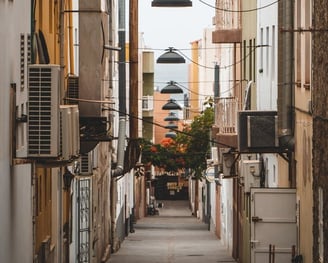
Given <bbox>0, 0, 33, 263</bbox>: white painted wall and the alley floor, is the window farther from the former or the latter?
the alley floor

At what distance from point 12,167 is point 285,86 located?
24.9ft

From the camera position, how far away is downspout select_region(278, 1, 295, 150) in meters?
20.9

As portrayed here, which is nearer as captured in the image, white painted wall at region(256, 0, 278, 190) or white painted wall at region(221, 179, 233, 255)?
white painted wall at region(256, 0, 278, 190)

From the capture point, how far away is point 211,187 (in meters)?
51.2

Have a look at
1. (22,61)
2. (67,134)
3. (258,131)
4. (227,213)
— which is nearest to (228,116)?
(258,131)

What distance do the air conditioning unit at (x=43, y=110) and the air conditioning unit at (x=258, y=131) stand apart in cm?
751

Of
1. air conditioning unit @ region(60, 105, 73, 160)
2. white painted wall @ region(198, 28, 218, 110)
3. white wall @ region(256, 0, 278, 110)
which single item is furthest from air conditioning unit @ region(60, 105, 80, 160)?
white painted wall @ region(198, 28, 218, 110)

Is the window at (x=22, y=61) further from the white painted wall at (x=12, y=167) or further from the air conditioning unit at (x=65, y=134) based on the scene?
the air conditioning unit at (x=65, y=134)

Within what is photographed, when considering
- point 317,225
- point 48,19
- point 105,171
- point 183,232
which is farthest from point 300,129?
point 183,232

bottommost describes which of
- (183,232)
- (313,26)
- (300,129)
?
(183,232)

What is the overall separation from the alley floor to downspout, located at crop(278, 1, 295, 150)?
12.0 m

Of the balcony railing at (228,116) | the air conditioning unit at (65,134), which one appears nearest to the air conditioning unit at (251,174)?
the balcony railing at (228,116)

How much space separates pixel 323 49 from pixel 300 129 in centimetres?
424

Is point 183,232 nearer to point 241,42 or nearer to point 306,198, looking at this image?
point 241,42
